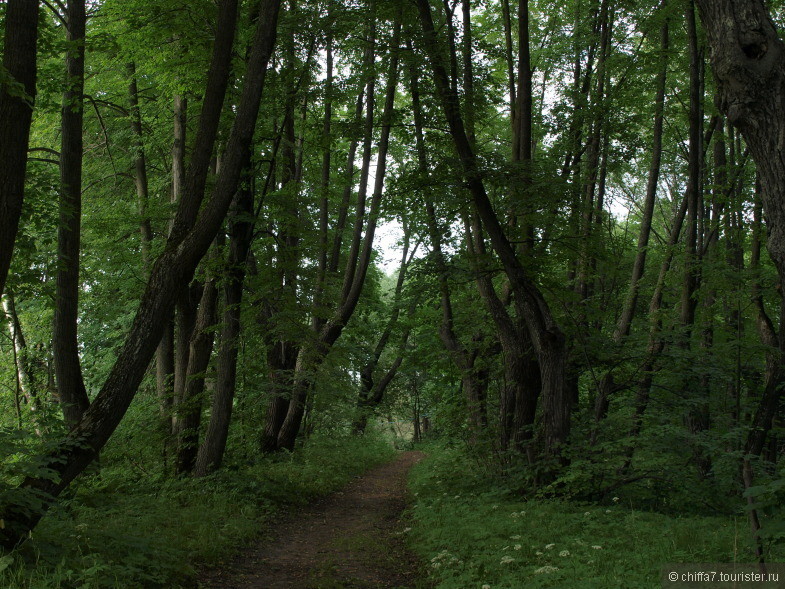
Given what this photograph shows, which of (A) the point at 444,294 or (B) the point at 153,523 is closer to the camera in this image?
(B) the point at 153,523

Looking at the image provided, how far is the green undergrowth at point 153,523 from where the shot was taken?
487 cm

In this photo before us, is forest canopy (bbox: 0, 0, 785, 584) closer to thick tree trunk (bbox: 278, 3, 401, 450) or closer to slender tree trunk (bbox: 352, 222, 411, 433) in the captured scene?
thick tree trunk (bbox: 278, 3, 401, 450)

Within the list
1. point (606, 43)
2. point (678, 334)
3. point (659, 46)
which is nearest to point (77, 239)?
point (678, 334)

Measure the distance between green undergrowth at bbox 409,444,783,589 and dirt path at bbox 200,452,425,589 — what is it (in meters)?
0.40

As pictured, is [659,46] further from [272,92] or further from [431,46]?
[272,92]

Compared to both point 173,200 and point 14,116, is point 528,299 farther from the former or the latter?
point 14,116

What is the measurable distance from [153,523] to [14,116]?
4.69 metres

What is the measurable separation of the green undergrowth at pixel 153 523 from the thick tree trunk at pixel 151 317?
344 mm

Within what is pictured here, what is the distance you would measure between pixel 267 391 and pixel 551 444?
21.3 ft

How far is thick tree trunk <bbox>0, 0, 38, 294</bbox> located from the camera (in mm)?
5758

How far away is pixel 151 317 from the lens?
21.0 feet

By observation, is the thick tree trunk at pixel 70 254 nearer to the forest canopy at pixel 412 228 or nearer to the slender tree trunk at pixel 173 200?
the forest canopy at pixel 412 228

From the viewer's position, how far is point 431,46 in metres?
9.09

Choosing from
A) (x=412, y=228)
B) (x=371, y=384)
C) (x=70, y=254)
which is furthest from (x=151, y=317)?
(x=371, y=384)
